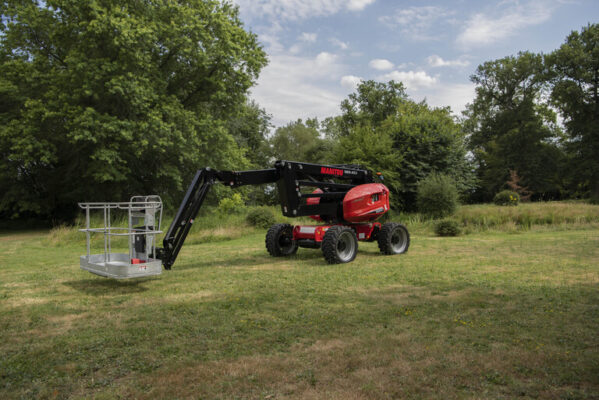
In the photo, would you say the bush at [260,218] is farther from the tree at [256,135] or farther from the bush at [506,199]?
the tree at [256,135]

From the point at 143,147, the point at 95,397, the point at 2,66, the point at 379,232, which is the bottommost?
the point at 95,397

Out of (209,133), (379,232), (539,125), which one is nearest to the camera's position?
(379,232)

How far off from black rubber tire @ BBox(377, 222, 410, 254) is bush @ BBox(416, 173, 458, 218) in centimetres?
987

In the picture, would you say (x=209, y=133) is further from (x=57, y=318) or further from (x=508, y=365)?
(x=508, y=365)

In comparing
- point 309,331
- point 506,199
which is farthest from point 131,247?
point 506,199

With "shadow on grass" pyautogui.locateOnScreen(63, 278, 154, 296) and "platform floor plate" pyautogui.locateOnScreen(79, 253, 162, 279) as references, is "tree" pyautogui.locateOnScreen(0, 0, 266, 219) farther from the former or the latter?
"platform floor plate" pyautogui.locateOnScreen(79, 253, 162, 279)

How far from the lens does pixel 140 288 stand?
7035mm

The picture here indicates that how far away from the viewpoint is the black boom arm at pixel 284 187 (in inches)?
300

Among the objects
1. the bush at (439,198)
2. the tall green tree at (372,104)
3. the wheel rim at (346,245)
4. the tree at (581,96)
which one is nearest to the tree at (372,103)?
the tall green tree at (372,104)

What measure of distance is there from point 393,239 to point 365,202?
1411mm

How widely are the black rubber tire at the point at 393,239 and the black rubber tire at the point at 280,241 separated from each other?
216 centimetres

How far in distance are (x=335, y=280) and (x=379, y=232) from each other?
365 centimetres

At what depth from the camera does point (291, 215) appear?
31.2 ft

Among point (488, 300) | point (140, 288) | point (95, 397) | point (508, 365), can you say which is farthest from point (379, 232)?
point (95, 397)
